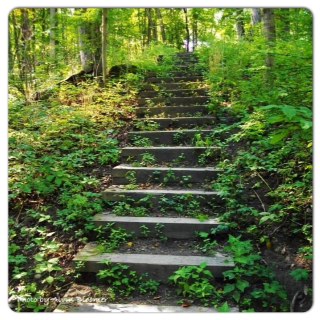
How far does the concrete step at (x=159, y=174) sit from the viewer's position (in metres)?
3.87

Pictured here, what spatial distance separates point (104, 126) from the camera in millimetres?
5215

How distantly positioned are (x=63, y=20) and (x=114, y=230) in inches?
141

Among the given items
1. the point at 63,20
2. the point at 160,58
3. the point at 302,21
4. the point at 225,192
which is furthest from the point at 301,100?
the point at 160,58

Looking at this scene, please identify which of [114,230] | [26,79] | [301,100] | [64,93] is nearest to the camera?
[301,100]

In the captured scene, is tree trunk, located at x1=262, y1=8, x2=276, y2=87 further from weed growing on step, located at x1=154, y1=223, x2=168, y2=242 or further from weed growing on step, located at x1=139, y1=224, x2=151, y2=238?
weed growing on step, located at x1=139, y1=224, x2=151, y2=238

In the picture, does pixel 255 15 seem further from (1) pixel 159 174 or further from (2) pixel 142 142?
(1) pixel 159 174

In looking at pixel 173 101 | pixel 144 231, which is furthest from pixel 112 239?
pixel 173 101

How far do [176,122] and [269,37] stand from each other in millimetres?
1748

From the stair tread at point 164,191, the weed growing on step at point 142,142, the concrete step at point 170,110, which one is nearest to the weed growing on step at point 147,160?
the weed growing on step at point 142,142

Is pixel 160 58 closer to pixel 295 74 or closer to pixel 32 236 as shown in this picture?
pixel 295 74

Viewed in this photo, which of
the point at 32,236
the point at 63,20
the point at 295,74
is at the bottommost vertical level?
the point at 32,236

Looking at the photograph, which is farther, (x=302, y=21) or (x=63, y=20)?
(x=63, y=20)

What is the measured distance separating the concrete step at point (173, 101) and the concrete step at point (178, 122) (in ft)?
2.06

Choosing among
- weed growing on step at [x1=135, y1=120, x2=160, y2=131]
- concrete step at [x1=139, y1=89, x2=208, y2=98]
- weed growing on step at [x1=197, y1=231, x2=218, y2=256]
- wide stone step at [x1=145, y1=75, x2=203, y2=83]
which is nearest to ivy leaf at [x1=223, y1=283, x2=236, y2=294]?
weed growing on step at [x1=197, y1=231, x2=218, y2=256]
